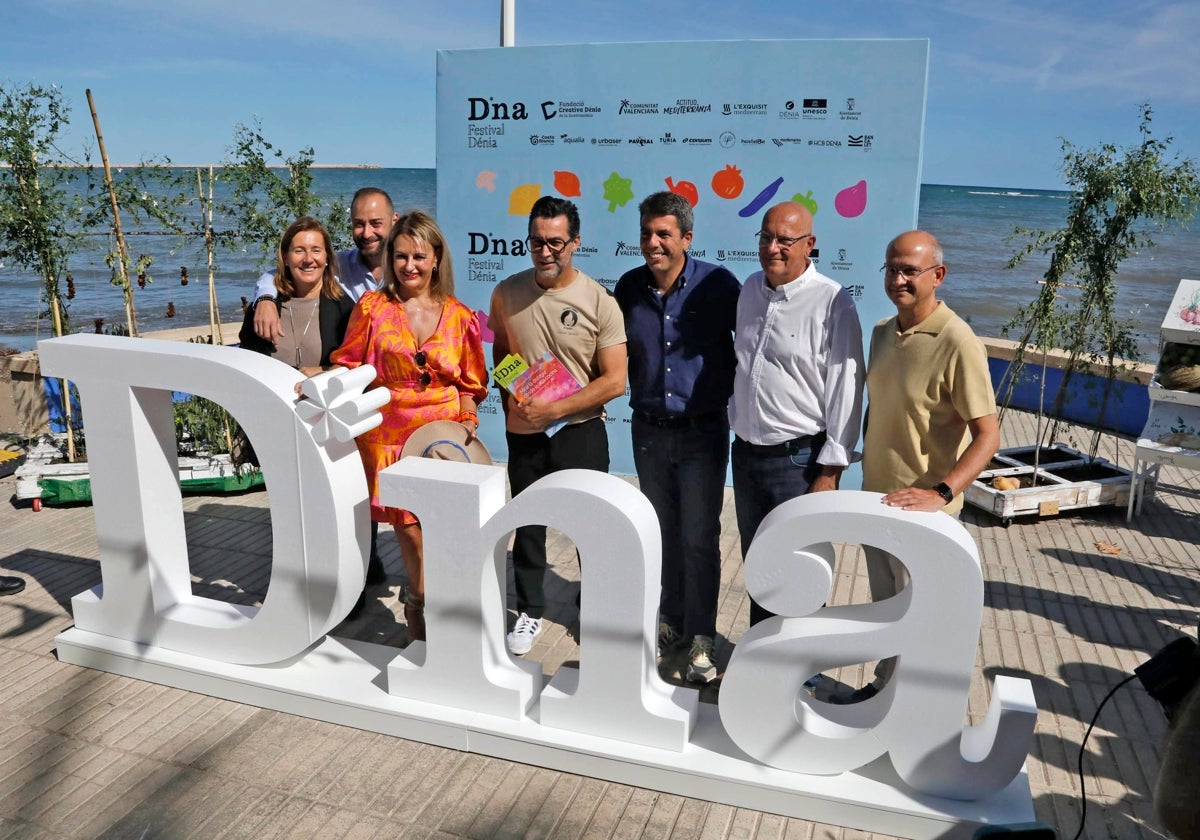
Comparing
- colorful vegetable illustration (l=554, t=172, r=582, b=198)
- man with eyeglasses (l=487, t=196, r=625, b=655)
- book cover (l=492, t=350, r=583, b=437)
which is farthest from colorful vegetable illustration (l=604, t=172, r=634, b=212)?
book cover (l=492, t=350, r=583, b=437)

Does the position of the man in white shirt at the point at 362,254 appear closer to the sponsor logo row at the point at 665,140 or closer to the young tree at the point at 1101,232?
the sponsor logo row at the point at 665,140

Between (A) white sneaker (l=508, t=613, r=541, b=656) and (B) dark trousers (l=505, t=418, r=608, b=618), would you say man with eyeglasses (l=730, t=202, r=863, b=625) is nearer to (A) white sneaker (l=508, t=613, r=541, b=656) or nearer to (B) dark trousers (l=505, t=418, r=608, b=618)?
(B) dark trousers (l=505, t=418, r=608, b=618)

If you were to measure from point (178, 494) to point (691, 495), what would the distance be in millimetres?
2228

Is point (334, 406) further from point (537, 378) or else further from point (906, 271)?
point (906, 271)

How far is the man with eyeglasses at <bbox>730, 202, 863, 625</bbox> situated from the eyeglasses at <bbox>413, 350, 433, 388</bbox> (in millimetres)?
1216

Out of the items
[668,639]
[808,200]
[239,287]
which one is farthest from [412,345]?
[239,287]

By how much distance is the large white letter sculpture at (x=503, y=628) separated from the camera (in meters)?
2.67

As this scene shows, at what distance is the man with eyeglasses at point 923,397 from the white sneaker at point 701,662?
0.88 m

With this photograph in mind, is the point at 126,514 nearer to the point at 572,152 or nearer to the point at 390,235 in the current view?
the point at 390,235

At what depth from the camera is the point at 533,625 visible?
3990 mm

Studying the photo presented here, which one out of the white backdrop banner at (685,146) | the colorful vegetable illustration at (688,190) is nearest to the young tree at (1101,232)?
the white backdrop banner at (685,146)

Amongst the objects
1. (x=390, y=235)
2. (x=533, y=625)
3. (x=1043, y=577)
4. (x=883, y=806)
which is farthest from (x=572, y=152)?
(x=883, y=806)

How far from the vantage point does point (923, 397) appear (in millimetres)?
2875

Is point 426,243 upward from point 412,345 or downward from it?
upward
